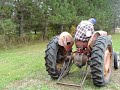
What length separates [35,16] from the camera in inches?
603

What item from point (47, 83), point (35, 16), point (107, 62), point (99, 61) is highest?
point (35, 16)

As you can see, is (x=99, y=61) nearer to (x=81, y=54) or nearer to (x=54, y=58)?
(x=81, y=54)

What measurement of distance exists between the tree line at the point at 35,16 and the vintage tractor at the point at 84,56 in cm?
575

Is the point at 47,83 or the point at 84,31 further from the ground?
the point at 84,31

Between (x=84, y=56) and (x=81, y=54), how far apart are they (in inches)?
3.4

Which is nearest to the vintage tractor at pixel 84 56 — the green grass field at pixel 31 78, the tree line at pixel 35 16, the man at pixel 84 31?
the man at pixel 84 31

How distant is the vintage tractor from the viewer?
5629 mm

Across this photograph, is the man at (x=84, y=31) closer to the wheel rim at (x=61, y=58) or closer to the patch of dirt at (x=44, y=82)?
the wheel rim at (x=61, y=58)

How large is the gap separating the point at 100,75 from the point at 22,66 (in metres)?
3.27

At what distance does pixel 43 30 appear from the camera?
57.3 feet

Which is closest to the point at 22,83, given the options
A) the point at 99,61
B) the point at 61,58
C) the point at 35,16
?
the point at 61,58

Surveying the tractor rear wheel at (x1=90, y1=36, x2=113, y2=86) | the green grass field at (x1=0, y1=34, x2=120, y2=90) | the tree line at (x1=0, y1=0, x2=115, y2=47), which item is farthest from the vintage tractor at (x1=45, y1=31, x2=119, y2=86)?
the tree line at (x1=0, y1=0, x2=115, y2=47)

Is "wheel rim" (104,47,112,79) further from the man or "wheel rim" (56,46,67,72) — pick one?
"wheel rim" (56,46,67,72)

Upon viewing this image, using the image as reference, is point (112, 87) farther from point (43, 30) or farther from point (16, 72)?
point (43, 30)
